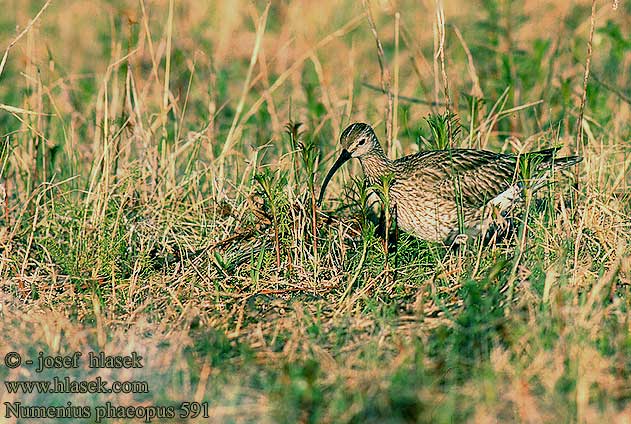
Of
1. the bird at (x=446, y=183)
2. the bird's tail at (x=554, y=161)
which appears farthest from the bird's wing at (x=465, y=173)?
the bird's tail at (x=554, y=161)

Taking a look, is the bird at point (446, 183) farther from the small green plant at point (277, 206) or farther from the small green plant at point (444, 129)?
the small green plant at point (277, 206)

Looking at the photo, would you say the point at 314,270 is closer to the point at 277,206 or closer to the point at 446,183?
the point at 277,206

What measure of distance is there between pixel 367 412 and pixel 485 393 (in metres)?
0.50

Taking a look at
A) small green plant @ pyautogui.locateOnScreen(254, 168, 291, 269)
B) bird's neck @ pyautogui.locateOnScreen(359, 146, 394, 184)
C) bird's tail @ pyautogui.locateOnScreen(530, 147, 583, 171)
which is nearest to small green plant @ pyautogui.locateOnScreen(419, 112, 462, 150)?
bird's neck @ pyautogui.locateOnScreen(359, 146, 394, 184)

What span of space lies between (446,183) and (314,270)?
1.03m

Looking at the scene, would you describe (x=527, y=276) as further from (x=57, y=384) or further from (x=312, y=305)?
(x=57, y=384)

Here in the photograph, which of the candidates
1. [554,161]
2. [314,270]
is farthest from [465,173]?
[314,270]

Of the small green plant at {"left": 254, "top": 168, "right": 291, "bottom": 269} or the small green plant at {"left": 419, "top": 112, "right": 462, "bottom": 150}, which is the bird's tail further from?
the small green plant at {"left": 254, "top": 168, "right": 291, "bottom": 269}

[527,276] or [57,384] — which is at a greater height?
[527,276]

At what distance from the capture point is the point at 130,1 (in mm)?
10547

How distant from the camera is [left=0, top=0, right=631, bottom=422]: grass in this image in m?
4.16

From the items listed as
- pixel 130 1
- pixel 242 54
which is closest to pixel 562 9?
pixel 242 54

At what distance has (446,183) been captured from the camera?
5887 mm

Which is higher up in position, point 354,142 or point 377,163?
point 354,142
